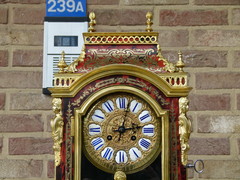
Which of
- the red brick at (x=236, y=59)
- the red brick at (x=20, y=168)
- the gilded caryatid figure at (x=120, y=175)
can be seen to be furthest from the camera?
the red brick at (x=236, y=59)

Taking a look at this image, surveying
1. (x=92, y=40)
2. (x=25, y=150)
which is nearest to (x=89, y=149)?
(x=92, y=40)

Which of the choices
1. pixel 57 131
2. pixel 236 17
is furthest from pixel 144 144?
pixel 236 17

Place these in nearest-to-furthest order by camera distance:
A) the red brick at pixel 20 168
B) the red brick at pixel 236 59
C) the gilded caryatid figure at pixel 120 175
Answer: the gilded caryatid figure at pixel 120 175, the red brick at pixel 20 168, the red brick at pixel 236 59

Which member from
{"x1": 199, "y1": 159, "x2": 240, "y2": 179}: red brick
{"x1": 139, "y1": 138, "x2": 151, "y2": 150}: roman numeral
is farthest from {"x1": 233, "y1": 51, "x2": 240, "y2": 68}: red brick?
{"x1": 139, "y1": 138, "x2": 151, "y2": 150}: roman numeral

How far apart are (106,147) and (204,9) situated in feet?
4.09

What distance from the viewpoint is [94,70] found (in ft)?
8.86

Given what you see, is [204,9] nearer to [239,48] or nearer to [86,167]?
[239,48]

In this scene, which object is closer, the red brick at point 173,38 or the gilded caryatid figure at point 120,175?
the gilded caryatid figure at point 120,175

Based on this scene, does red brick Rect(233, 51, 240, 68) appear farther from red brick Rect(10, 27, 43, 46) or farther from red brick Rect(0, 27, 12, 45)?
red brick Rect(0, 27, 12, 45)

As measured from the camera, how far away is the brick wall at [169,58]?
334 centimetres

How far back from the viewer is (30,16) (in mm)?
3465

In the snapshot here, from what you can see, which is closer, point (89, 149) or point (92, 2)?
point (89, 149)

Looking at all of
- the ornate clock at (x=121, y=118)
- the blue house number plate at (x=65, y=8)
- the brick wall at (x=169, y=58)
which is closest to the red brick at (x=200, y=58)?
the brick wall at (x=169, y=58)

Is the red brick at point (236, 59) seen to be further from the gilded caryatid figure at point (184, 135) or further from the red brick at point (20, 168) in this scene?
the red brick at point (20, 168)
